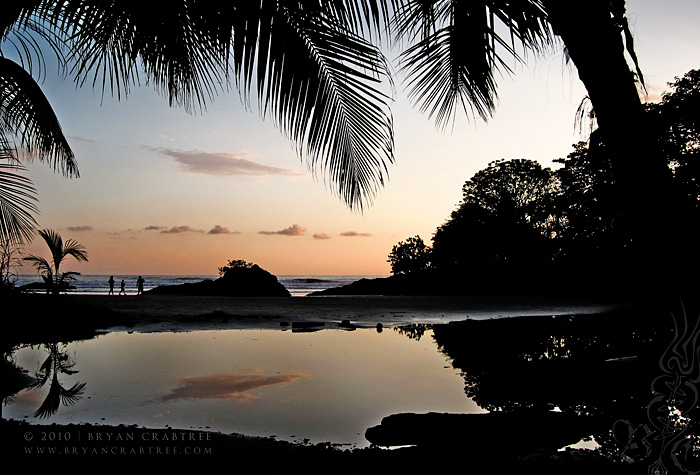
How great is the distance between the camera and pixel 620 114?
6.08ft

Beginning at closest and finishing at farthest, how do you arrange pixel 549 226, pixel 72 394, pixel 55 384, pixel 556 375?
pixel 72 394 → pixel 55 384 → pixel 556 375 → pixel 549 226

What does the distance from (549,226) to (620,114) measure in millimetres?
40294

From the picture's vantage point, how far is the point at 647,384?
18.2 feet

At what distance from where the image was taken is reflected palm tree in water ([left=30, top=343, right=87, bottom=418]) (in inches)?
191

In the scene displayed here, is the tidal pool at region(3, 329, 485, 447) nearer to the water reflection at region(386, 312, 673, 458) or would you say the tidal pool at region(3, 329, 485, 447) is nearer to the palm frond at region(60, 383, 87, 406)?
the palm frond at region(60, 383, 87, 406)

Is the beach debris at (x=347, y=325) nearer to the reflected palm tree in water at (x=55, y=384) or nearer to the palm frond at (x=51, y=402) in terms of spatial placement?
the reflected palm tree in water at (x=55, y=384)

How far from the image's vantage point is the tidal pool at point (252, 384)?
4398mm

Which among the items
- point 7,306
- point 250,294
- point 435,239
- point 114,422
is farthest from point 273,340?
point 435,239

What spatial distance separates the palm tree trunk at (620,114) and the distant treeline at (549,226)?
32.9ft

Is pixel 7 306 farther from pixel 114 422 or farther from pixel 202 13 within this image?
pixel 202 13

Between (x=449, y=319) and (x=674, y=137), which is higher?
(x=674, y=137)

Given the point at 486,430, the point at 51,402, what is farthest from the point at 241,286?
the point at 486,430

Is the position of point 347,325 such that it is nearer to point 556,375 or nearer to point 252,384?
point 252,384

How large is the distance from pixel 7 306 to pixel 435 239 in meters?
33.7
